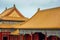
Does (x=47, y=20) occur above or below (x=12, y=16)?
below

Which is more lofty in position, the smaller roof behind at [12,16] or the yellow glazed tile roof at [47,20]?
the smaller roof behind at [12,16]

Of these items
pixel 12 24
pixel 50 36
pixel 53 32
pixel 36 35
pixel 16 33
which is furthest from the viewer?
pixel 12 24

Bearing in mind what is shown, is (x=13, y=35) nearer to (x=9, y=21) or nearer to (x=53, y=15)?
(x=9, y=21)

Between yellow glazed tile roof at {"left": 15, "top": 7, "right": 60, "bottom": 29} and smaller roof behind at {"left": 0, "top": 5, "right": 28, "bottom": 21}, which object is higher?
smaller roof behind at {"left": 0, "top": 5, "right": 28, "bottom": 21}

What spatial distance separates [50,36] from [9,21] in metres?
Result: 17.5

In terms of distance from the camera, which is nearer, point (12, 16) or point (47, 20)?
point (47, 20)

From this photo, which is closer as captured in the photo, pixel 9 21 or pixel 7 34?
pixel 7 34

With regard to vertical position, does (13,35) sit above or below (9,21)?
below

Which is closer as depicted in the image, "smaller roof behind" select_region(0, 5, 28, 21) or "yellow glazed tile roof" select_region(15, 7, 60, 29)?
"yellow glazed tile roof" select_region(15, 7, 60, 29)

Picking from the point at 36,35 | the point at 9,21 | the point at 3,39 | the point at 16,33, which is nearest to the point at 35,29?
the point at 36,35

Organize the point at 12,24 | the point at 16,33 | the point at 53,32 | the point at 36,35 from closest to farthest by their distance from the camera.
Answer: the point at 53,32 → the point at 36,35 → the point at 16,33 → the point at 12,24

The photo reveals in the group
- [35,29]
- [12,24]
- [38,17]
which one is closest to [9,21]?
[12,24]

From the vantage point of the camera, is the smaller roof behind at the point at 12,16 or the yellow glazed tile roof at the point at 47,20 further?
the smaller roof behind at the point at 12,16

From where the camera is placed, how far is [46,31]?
96.5 feet
